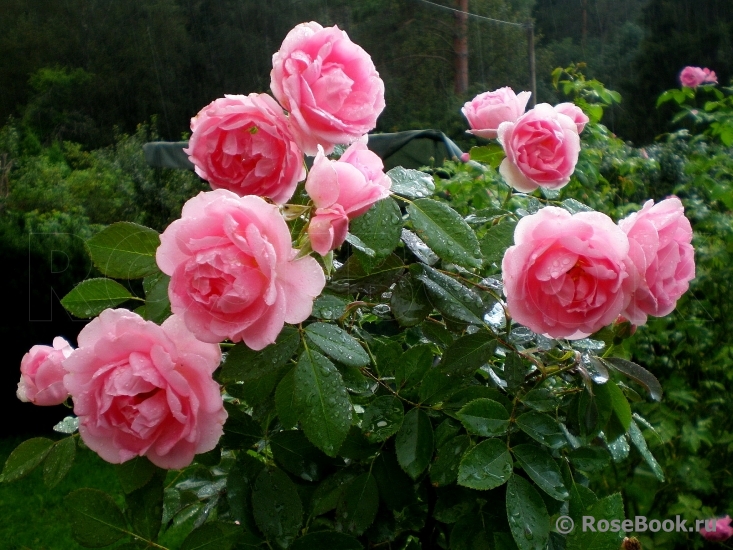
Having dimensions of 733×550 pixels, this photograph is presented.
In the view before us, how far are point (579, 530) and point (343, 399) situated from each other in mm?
188

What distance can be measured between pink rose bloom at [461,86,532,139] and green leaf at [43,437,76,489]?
0.58 metres

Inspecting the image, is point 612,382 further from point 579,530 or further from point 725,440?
point 725,440

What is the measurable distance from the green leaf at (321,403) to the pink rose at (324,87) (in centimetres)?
18

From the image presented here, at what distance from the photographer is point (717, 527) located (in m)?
1.59

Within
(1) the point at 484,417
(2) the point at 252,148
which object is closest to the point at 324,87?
(2) the point at 252,148

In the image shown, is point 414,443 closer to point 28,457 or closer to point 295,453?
point 295,453

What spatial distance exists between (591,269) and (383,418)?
0.74 feet

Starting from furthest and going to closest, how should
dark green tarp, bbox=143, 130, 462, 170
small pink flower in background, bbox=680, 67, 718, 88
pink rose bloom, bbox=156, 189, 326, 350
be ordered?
small pink flower in background, bbox=680, 67, 718, 88, dark green tarp, bbox=143, 130, 462, 170, pink rose bloom, bbox=156, 189, 326, 350

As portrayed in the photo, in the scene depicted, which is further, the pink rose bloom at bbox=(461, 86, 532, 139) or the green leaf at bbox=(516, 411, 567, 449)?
the pink rose bloom at bbox=(461, 86, 532, 139)

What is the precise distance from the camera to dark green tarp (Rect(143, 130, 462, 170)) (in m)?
2.70

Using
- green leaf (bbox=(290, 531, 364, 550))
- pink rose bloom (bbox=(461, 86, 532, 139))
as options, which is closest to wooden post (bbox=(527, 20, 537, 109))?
pink rose bloom (bbox=(461, 86, 532, 139))

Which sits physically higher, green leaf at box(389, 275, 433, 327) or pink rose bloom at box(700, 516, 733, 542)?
green leaf at box(389, 275, 433, 327)

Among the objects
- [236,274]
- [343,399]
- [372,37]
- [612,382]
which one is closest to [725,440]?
[612,382]

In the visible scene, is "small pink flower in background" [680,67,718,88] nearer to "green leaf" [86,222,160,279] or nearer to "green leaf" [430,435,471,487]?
"green leaf" [430,435,471,487]
